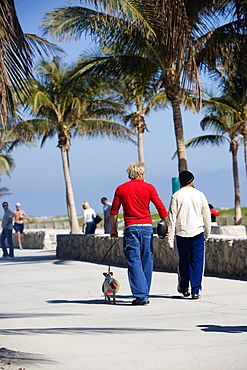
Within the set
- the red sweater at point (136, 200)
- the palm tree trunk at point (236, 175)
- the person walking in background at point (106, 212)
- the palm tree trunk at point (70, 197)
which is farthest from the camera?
the palm tree trunk at point (236, 175)

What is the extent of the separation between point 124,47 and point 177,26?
8.56 ft

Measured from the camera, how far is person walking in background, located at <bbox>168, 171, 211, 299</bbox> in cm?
998

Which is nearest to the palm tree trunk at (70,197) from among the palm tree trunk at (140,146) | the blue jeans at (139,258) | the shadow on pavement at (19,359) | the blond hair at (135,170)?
the palm tree trunk at (140,146)

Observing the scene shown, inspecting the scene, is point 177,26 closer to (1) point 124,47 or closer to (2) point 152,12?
(2) point 152,12

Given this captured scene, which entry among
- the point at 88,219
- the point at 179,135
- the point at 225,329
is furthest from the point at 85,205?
the point at 225,329

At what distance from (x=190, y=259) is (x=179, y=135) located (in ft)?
33.8

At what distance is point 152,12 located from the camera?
1884cm

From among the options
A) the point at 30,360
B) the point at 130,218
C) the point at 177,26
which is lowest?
the point at 30,360

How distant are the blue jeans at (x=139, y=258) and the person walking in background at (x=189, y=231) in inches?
18.0

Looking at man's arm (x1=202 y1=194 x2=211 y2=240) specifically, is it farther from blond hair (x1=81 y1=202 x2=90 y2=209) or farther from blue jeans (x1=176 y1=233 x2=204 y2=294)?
blond hair (x1=81 y1=202 x2=90 y2=209)

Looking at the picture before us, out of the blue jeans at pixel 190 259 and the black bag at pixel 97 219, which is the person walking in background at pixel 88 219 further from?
the blue jeans at pixel 190 259

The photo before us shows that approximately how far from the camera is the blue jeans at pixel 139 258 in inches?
372

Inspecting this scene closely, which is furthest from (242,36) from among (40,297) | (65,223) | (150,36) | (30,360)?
(65,223)

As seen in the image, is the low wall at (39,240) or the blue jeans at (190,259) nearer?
the blue jeans at (190,259)
